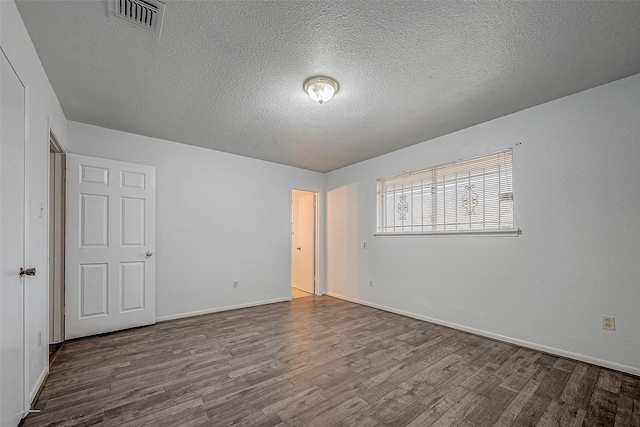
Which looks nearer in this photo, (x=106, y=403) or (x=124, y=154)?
(x=106, y=403)

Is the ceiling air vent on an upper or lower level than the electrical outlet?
upper

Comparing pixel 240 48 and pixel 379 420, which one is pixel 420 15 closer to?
pixel 240 48

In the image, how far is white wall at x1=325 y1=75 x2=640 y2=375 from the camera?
7.67 ft

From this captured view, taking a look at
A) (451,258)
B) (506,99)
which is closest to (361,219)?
(451,258)

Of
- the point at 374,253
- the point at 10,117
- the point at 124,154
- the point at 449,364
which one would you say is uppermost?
the point at 124,154

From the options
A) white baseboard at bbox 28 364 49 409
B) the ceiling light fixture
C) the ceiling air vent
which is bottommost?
white baseboard at bbox 28 364 49 409

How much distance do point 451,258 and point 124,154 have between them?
4321 mm

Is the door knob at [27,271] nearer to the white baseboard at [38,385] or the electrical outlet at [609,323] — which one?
the white baseboard at [38,385]

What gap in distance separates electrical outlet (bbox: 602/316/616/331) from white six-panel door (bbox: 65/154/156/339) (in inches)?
185

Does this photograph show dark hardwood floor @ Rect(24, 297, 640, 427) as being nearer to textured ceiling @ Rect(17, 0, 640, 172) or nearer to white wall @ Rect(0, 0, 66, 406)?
white wall @ Rect(0, 0, 66, 406)

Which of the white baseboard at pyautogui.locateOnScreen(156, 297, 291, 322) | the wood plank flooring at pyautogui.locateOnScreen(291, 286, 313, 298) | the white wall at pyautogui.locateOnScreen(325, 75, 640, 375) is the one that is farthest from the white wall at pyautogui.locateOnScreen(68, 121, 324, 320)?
the white wall at pyautogui.locateOnScreen(325, 75, 640, 375)

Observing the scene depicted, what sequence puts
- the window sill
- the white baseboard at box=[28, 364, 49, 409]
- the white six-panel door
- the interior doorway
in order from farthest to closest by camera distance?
the interior doorway < the white six-panel door < the window sill < the white baseboard at box=[28, 364, 49, 409]

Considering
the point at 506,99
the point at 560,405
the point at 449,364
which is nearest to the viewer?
the point at 560,405

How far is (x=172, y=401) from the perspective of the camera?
1.93 meters
